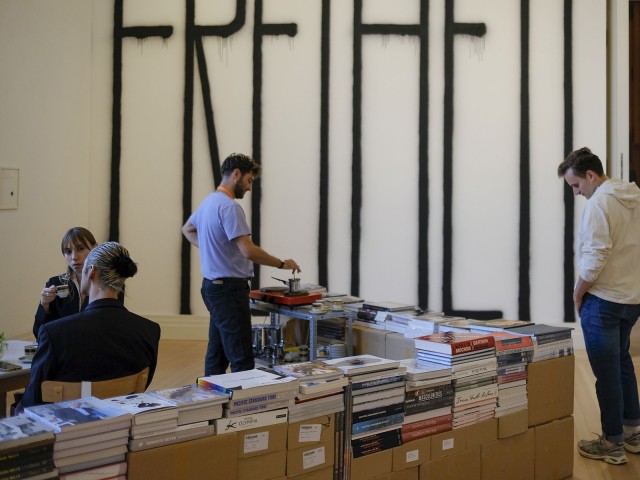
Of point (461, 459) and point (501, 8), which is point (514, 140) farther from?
point (461, 459)

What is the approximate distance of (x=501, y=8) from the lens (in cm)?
712

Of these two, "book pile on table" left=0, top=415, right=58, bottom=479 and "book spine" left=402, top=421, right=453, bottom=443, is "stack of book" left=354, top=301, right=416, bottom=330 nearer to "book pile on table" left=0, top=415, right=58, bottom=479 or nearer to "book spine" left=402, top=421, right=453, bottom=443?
"book spine" left=402, top=421, right=453, bottom=443

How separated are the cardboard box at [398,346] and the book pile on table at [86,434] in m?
1.94

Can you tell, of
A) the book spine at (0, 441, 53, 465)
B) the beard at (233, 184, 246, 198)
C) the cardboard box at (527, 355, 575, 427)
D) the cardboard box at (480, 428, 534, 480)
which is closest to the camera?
the book spine at (0, 441, 53, 465)

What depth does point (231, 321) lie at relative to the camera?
438 cm

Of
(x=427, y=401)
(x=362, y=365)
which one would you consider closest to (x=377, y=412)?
(x=362, y=365)

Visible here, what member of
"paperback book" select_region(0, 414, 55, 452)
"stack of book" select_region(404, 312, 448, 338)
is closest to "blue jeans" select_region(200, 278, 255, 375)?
"stack of book" select_region(404, 312, 448, 338)

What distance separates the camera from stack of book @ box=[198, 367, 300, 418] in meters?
2.39

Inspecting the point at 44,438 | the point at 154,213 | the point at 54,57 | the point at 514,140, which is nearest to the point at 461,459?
the point at 44,438

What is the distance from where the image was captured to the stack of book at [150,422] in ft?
7.11

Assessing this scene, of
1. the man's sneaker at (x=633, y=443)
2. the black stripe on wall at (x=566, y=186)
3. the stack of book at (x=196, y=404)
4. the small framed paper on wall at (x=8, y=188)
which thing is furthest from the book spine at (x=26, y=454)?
the black stripe on wall at (x=566, y=186)

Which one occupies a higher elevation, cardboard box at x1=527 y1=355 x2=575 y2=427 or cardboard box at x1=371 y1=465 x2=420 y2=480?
cardboard box at x1=527 y1=355 x2=575 y2=427

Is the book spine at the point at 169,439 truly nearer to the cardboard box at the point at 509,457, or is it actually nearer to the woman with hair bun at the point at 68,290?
the cardboard box at the point at 509,457

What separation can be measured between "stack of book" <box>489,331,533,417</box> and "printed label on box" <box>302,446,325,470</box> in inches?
40.6
